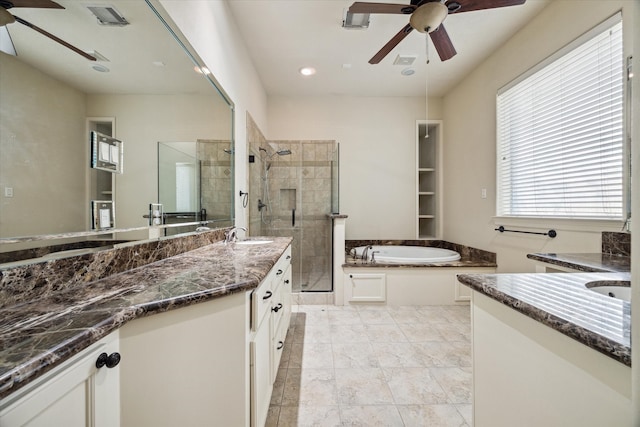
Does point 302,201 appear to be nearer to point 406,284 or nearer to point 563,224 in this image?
point 406,284

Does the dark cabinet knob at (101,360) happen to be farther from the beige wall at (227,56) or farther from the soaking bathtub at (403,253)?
the soaking bathtub at (403,253)

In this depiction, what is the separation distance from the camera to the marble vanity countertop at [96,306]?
0.45m

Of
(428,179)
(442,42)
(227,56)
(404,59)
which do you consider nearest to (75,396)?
(227,56)

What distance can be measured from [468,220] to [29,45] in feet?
12.5

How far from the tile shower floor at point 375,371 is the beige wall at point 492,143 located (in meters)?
1.00

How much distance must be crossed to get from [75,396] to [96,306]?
8.7 inches

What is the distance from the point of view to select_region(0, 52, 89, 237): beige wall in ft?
2.15

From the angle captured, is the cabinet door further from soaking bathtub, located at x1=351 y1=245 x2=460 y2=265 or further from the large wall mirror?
soaking bathtub, located at x1=351 y1=245 x2=460 y2=265

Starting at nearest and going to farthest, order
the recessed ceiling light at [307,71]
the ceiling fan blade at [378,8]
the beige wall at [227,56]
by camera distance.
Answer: the beige wall at [227,56], the ceiling fan blade at [378,8], the recessed ceiling light at [307,71]

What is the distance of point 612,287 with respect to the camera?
0.88 meters

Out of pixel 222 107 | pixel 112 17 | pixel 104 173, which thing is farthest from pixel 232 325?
pixel 222 107

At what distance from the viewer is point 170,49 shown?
1.31 m

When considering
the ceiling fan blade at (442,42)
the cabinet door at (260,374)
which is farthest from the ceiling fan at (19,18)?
the ceiling fan blade at (442,42)

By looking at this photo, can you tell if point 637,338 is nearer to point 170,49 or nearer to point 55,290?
point 55,290
